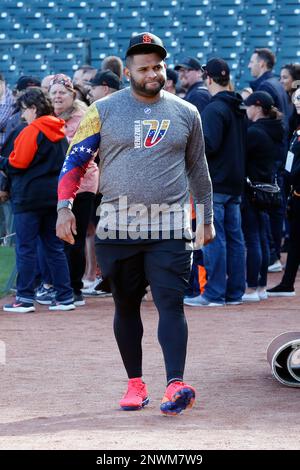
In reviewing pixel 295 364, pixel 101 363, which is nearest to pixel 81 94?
pixel 101 363

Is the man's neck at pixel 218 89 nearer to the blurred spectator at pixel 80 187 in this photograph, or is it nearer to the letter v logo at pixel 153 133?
the blurred spectator at pixel 80 187

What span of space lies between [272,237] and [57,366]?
19.2 ft

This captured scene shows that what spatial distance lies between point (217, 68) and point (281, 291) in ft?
8.05

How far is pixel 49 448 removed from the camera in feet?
15.9

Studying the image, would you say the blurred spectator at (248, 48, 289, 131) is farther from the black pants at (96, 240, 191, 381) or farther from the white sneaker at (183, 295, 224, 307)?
the black pants at (96, 240, 191, 381)

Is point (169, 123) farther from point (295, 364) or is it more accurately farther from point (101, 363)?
point (101, 363)

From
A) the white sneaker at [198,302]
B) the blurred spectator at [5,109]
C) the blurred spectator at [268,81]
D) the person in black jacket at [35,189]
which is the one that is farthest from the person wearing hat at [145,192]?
the blurred spectator at [268,81]

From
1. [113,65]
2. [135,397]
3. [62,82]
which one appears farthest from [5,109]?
[135,397]

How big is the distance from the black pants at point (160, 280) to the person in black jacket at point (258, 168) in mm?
4745

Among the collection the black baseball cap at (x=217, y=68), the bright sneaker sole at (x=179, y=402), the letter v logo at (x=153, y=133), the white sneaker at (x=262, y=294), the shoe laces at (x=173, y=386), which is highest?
the letter v logo at (x=153, y=133)

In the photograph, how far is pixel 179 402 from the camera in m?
5.64

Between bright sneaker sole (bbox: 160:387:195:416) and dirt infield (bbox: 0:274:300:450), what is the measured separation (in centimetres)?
5

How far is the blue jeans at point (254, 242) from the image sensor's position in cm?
1055

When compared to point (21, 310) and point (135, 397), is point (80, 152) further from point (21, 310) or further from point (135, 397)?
point (21, 310)
